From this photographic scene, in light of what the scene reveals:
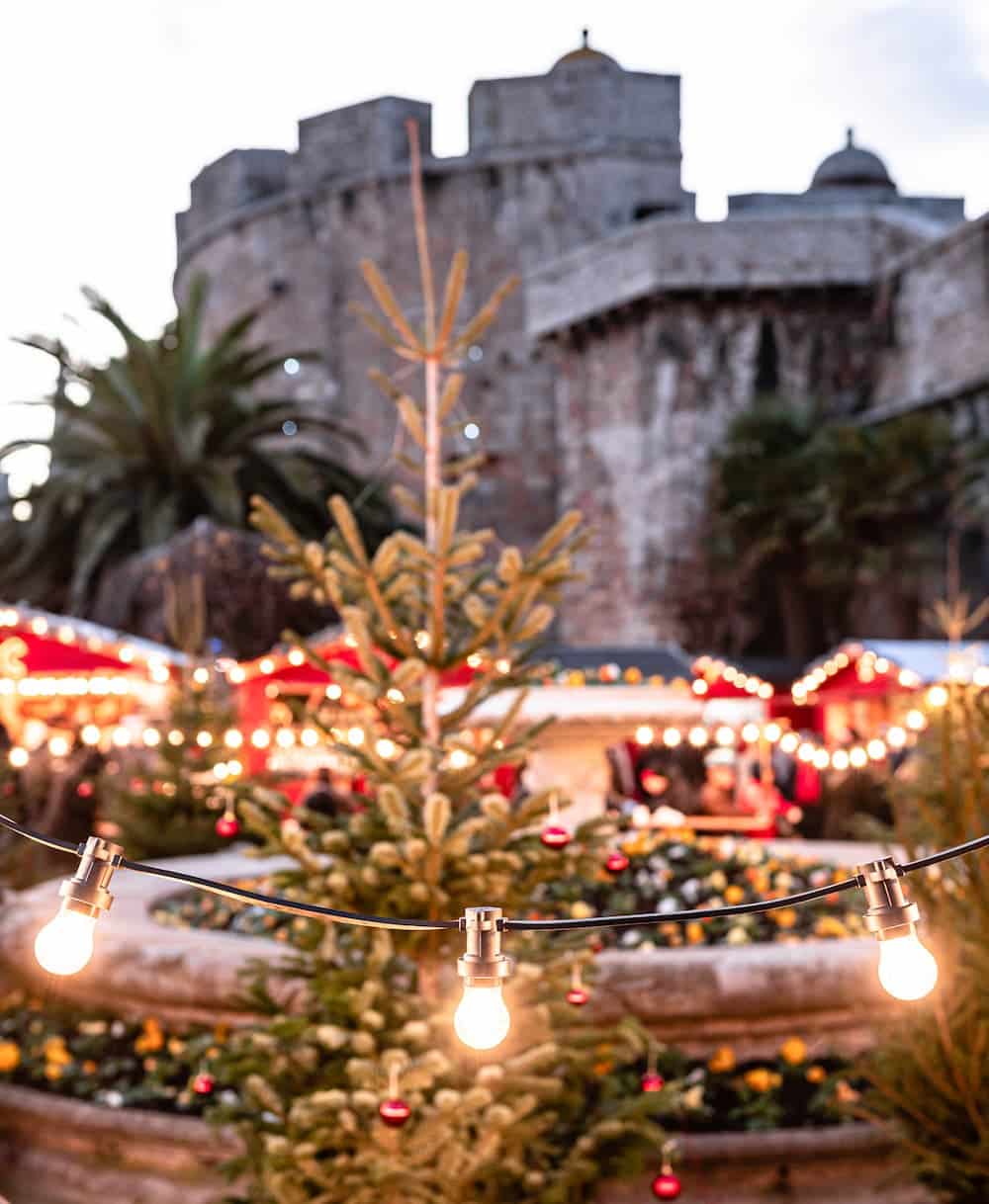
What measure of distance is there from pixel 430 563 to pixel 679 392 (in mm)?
25564

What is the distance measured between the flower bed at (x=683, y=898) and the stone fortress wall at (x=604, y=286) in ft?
63.5

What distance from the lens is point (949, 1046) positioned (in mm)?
4309

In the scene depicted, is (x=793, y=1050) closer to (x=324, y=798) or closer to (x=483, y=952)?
(x=483, y=952)

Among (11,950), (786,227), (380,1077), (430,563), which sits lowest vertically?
(380,1077)

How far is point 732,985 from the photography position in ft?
16.7

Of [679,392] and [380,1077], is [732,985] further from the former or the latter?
[679,392]

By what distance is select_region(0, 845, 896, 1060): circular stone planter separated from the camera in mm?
5020

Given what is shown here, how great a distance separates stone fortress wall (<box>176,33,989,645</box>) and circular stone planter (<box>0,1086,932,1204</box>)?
857 inches

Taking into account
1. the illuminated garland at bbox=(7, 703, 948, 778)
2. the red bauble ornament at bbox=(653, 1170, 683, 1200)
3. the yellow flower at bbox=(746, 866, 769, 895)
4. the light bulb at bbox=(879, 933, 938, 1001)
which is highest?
the illuminated garland at bbox=(7, 703, 948, 778)

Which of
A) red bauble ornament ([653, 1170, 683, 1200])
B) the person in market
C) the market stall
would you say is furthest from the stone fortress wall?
red bauble ornament ([653, 1170, 683, 1200])

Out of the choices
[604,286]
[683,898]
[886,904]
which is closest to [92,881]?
[886,904]

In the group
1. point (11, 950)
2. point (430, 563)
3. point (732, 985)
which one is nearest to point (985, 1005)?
point (732, 985)

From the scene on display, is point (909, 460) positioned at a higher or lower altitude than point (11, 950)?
higher

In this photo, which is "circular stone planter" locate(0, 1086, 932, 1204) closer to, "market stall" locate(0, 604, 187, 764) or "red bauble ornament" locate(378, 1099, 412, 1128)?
"red bauble ornament" locate(378, 1099, 412, 1128)
